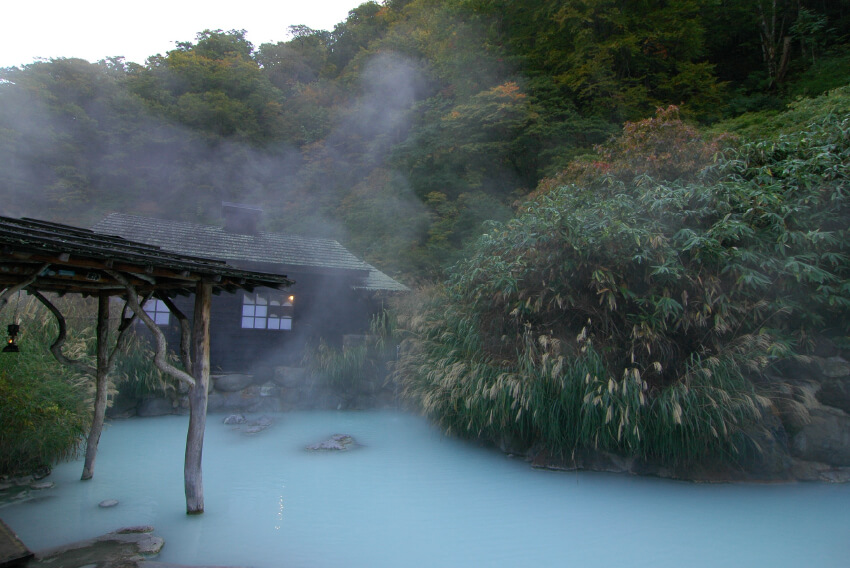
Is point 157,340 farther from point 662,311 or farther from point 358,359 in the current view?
point 358,359

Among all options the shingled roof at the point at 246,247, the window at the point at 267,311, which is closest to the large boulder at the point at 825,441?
the shingled roof at the point at 246,247

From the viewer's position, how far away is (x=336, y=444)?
7.76 meters

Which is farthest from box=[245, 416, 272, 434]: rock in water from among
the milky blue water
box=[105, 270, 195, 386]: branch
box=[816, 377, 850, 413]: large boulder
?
box=[816, 377, 850, 413]: large boulder

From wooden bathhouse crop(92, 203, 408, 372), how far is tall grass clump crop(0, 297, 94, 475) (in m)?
4.80

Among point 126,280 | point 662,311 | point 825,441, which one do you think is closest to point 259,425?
point 126,280

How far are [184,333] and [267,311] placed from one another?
7.13m

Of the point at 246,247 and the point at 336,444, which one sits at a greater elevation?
the point at 246,247

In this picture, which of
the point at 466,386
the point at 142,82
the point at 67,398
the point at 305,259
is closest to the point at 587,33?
the point at 305,259

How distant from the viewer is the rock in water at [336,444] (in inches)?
299

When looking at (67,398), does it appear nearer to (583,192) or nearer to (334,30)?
(583,192)

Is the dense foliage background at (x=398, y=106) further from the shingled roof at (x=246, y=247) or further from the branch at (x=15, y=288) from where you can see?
the branch at (x=15, y=288)

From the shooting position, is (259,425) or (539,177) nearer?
(259,425)

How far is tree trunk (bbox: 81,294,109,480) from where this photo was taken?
5699mm

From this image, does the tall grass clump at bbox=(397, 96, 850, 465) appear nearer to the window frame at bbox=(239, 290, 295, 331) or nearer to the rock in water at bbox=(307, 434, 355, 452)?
the rock in water at bbox=(307, 434, 355, 452)
